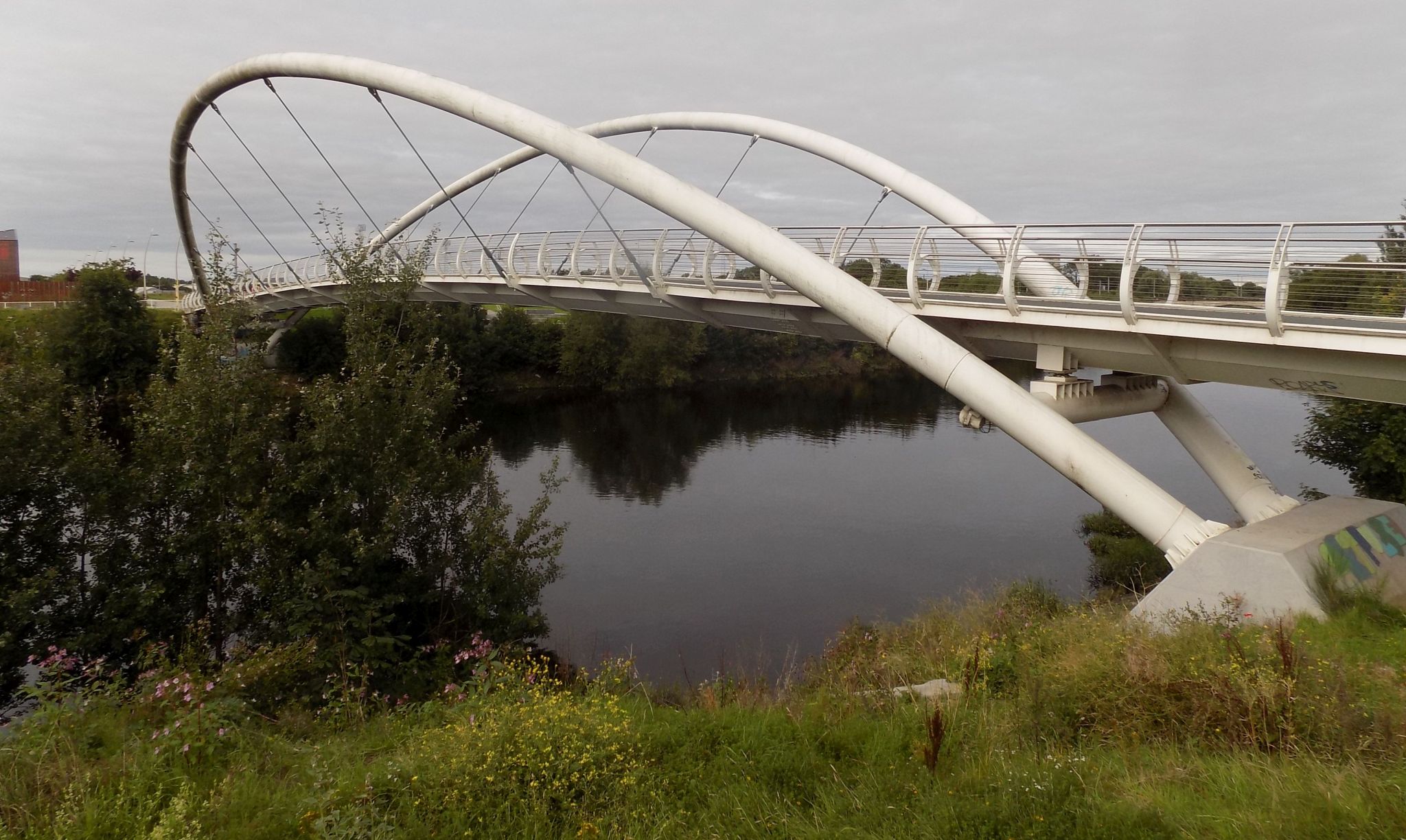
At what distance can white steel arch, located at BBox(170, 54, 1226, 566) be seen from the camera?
803 cm

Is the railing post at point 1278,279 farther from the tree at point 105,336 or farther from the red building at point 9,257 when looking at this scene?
the red building at point 9,257

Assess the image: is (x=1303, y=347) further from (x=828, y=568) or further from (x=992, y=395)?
(x=828, y=568)

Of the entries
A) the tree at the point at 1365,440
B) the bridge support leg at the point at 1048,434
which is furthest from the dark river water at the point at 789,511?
the bridge support leg at the point at 1048,434

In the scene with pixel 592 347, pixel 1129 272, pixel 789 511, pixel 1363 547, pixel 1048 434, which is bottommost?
pixel 789 511

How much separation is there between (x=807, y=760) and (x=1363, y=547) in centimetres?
675

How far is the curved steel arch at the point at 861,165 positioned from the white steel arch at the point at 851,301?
1431 mm

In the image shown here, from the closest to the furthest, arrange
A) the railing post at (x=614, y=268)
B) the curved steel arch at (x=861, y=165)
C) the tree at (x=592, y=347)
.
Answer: the curved steel arch at (x=861, y=165)
the railing post at (x=614, y=268)
the tree at (x=592, y=347)

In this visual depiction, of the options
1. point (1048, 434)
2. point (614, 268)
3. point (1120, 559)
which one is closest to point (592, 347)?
point (614, 268)

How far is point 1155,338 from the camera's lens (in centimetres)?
849

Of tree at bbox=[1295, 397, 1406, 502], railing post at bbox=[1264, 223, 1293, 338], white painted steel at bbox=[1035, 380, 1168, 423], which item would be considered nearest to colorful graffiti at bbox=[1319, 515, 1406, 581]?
railing post at bbox=[1264, 223, 1293, 338]

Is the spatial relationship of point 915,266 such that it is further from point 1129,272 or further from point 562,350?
point 562,350

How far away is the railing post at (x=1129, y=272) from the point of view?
26.2ft

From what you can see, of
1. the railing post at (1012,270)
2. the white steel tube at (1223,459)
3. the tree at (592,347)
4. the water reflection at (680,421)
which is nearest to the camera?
the railing post at (1012,270)

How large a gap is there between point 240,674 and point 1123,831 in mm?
6348
